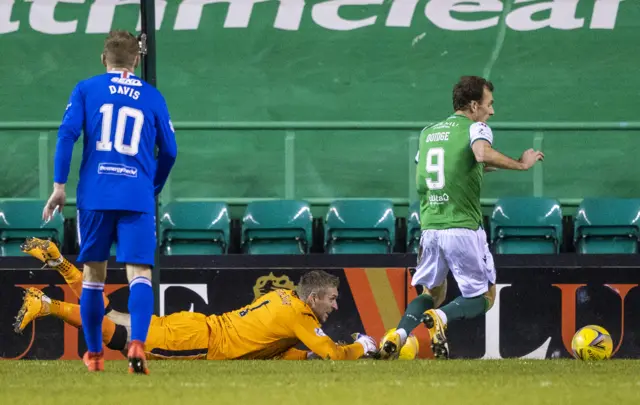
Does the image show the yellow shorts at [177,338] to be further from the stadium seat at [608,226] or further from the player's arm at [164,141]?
the stadium seat at [608,226]

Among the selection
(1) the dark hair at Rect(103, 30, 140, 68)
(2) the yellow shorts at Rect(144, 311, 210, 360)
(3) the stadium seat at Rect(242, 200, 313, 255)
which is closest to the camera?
(1) the dark hair at Rect(103, 30, 140, 68)

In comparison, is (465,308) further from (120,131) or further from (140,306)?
(120,131)

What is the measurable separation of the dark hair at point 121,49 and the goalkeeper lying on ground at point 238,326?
193 cm

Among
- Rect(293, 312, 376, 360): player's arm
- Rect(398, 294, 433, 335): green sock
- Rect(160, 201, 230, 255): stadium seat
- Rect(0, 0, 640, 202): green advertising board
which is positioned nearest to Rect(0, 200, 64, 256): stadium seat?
Rect(160, 201, 230, 255): stadium seat

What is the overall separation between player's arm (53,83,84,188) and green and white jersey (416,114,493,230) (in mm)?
2366

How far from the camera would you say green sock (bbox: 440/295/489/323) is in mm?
7695

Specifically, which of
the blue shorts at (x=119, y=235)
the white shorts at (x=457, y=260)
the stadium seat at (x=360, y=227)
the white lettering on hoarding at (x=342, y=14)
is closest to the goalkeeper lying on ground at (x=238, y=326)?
the white shorts at (x=457, y=260)

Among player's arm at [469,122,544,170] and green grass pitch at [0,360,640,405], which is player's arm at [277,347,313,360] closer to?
green grass pitch at [0,360,640,405]

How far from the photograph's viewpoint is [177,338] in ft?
26.3

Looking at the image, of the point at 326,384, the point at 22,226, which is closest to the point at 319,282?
the point at 326,384

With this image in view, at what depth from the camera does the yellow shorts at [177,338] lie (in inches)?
314

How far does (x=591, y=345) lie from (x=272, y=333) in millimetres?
2061

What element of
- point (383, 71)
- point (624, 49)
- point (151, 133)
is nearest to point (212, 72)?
point (383, 71)

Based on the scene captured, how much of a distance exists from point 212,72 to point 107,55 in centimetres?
598
